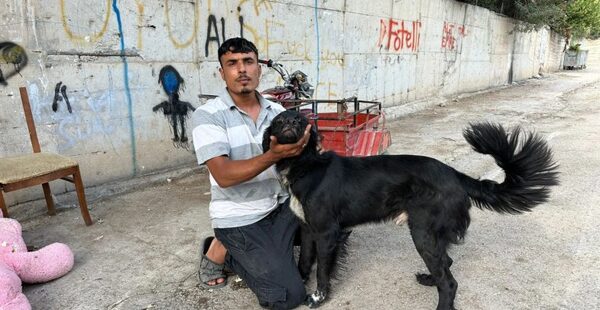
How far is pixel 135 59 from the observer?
14.7 ft

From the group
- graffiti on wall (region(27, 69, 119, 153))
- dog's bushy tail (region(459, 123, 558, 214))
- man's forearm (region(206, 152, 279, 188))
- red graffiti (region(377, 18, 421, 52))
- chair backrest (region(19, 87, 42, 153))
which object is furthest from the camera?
red graffiti (region(377, 18, 421, 52))

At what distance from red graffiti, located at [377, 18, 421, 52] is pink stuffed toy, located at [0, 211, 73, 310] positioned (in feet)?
25.2

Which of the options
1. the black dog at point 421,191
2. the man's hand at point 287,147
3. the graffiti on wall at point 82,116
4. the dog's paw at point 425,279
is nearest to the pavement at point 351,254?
the dog's paw at point 425,279

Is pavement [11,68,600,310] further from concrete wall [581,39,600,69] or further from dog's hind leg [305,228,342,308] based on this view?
concrete wall [581,39,600,69]

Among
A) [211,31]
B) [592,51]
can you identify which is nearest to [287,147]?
[211,31]

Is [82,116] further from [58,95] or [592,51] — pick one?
[592,51]

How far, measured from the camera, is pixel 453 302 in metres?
2.38

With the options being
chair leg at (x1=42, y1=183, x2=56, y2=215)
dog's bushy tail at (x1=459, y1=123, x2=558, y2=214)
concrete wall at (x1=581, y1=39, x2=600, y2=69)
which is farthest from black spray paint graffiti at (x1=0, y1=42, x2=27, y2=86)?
concrete wall at (x1=581, y1=39, x2=600, y2=69)

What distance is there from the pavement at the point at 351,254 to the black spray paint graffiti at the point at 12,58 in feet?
3.93

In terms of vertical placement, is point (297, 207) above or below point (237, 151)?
below

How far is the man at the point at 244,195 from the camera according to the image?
2348mm

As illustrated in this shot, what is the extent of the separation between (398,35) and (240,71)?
8001 millimetres

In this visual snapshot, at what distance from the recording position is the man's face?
94.8 inches

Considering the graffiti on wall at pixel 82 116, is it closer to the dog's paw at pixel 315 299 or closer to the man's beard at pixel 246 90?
the man's beard at pixel 246 90
